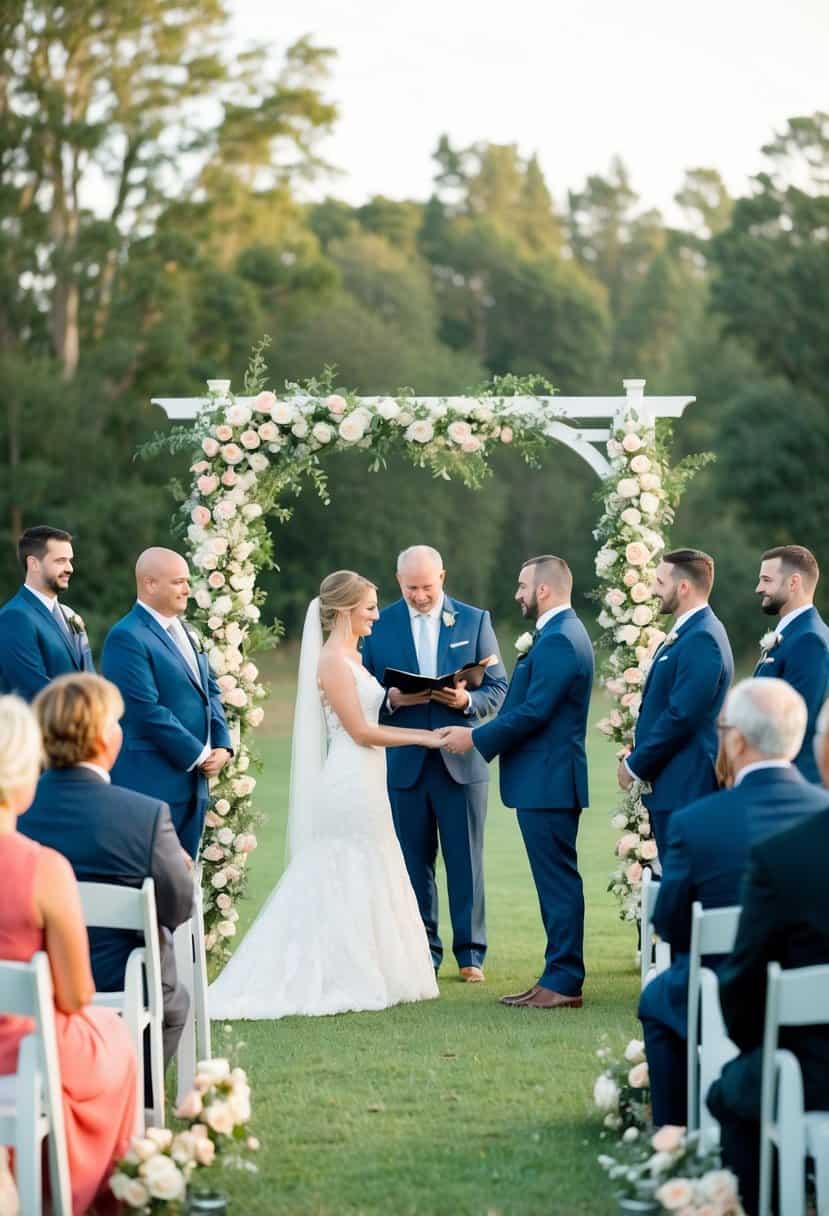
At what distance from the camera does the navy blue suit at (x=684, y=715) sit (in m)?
7.07

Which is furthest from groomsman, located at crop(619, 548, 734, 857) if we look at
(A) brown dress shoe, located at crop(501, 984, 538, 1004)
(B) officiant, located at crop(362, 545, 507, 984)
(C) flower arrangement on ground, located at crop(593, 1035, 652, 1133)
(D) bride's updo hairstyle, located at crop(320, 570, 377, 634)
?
(C) flower arrangement on ground, located at crop(593, 1035, 652, 1133)

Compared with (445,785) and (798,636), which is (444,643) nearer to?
(445,785)

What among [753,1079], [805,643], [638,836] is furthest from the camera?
[638,836]

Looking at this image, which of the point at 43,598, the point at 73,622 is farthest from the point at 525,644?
the point at 43,598

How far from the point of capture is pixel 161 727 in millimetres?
7500

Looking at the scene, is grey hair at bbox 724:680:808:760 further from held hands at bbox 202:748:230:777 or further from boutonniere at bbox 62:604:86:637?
boutonniere at bbox 62:604:86:637

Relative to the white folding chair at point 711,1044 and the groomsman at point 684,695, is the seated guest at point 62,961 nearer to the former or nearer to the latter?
the white folding chair at point 711,1044

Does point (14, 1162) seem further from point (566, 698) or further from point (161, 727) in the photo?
point (566, 698)

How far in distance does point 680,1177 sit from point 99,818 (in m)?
1.88

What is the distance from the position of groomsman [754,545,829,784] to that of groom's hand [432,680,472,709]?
60.2 inches

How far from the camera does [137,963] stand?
4742 millimetres

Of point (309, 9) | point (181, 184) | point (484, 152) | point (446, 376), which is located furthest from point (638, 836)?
point (484, 152)

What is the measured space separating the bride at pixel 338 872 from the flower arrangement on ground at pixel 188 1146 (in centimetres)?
270

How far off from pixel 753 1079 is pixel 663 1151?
0.29m
